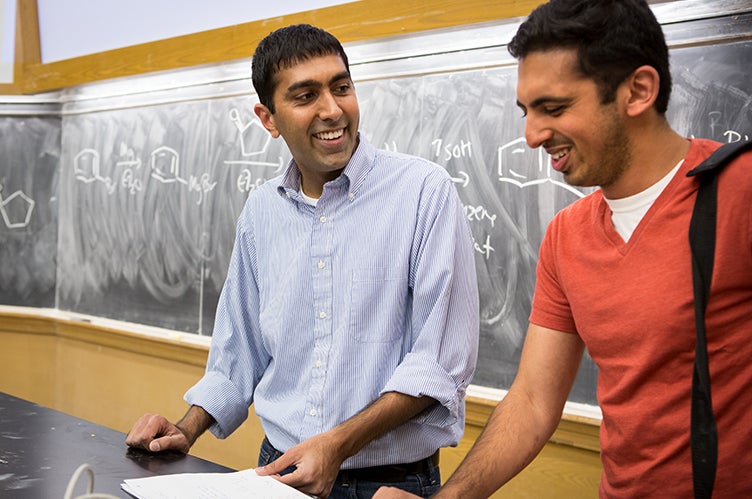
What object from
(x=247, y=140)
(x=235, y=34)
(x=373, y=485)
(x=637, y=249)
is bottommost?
(x=373, y=485)

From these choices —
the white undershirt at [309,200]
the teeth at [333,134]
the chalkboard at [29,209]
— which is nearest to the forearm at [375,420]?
the white undershirt at [309,200]

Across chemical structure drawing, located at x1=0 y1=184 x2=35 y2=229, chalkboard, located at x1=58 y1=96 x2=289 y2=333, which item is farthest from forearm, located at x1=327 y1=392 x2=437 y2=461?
chemical structure drawing, located at x1=0 y1=184 x2=35 y2=229

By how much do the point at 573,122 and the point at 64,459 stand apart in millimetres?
1187

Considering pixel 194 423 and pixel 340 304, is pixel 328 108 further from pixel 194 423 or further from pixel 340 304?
pixel 194 423

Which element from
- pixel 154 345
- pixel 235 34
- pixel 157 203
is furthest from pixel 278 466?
pixel 157 203

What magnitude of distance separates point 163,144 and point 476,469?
332 cm

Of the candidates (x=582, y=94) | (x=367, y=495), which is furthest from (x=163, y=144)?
(x=582, y=94)

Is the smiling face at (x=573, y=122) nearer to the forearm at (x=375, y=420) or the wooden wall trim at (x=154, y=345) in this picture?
the forearm at (x=375, y=420)

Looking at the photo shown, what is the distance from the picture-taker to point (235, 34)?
3.72 metres

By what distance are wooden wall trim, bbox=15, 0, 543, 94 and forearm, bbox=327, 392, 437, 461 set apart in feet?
5.06

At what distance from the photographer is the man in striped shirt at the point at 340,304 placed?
180 cm

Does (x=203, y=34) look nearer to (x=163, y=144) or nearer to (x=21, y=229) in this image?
(x=163, y=144)

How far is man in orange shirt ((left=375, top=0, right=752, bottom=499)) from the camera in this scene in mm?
1319

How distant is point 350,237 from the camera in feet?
6.31
